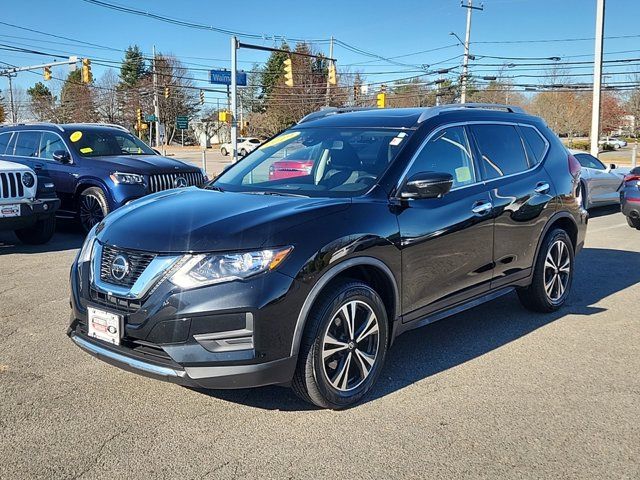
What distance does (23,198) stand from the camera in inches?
321

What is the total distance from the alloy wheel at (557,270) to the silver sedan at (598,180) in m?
7.94

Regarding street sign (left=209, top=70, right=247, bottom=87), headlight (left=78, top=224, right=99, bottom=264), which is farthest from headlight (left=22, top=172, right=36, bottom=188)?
street sign (left=209, top=70, right=247, bottom=87)

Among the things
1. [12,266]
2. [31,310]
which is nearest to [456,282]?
[31,310]

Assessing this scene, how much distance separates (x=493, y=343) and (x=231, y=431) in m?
2.45

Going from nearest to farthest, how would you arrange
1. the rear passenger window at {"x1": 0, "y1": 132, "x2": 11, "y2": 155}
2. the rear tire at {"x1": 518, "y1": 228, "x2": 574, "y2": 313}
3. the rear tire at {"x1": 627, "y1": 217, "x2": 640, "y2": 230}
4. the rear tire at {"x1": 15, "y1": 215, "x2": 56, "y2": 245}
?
the rear tire at {"x1": 518, "y1": 228, "x2": 574, "y2": 313}, the rear tire at {"x1": 15, "y1": 215, "x2": 56, "y2": 245}, the rear passenger window at {"x1": 0, "y1": 132, "x2": 11, "y2": 155}, the rear tire at {"x1": 627, "y1": 217, "x2": 640, "y2": 230}

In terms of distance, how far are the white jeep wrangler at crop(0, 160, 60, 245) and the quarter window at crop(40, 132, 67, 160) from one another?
1.91 metres

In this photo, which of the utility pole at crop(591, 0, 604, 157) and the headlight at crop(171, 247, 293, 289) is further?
the utility pole at crop(591, 0, 604, 157)

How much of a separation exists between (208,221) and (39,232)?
22.5 feet

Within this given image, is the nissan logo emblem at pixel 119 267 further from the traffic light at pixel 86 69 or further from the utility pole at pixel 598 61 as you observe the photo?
the traffic light at pixel 86 69

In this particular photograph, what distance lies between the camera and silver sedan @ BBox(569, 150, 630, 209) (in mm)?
13133

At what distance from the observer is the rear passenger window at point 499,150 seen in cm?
487

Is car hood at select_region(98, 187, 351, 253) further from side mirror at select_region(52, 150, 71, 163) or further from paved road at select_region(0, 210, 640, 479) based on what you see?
side mirror at select_region(52, 150, 71, 163)

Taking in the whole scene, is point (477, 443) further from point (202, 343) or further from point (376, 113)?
point (376, 113)

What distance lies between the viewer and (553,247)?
561 cm
